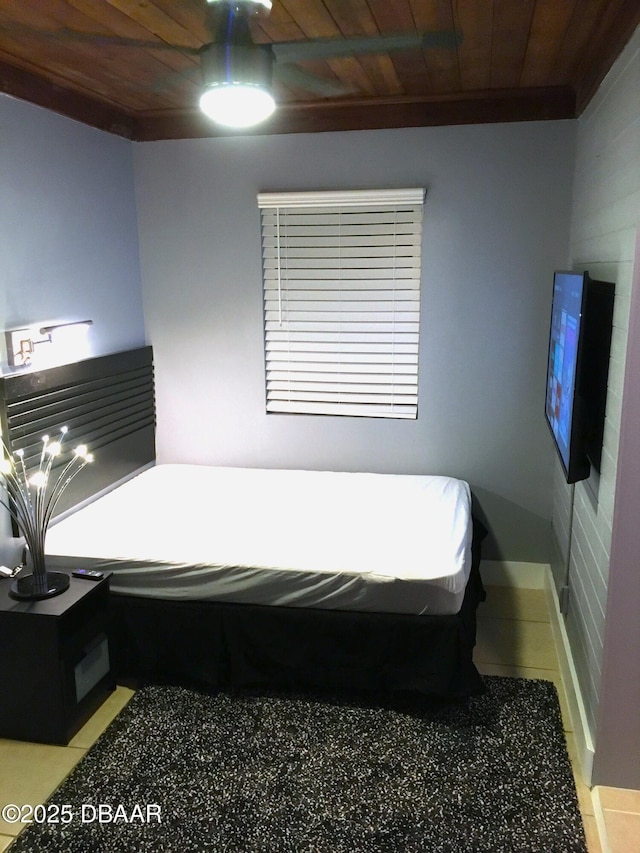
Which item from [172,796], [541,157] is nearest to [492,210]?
[541,157]

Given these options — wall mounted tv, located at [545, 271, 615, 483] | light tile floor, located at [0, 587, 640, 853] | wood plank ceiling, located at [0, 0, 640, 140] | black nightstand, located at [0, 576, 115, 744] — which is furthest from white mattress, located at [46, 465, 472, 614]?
wood plank ceiling, located at [0, 0, 640, 140]

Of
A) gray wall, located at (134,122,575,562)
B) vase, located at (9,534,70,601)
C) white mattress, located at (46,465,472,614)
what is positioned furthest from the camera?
gray wall, located at (134,122,575,562)

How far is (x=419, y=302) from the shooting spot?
12.0 feet

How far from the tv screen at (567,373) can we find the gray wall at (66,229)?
7.44 feet

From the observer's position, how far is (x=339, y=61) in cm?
269

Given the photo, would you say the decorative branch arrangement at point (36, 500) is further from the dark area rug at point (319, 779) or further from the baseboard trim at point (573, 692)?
the baseboard trim at point (573, 692)

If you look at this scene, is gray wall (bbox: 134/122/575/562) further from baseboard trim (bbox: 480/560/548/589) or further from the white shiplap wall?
the white shiplap wall

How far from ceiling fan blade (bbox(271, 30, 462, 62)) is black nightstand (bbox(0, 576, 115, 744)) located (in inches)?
85.6

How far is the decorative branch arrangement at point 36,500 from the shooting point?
258 centimetres

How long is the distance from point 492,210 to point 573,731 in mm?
2461

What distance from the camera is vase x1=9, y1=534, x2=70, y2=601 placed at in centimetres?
255

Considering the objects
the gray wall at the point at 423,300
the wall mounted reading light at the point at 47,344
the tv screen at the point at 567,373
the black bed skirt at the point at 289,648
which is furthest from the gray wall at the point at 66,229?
the tv screen at the point at 567,373

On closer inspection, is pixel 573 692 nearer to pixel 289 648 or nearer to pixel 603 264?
pixel 289 648

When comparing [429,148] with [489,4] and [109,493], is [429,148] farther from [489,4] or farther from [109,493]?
[109,493]
